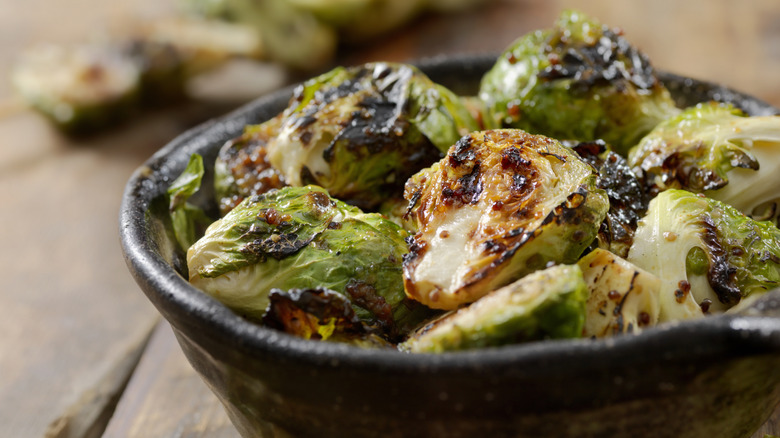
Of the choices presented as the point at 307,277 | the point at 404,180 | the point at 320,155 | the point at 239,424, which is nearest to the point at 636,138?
the point at 404,180

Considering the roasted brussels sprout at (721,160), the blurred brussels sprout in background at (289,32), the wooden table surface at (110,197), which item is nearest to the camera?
the roasted brussels sprout at (721,160)

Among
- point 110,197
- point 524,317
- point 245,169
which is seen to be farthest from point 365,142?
point 110,197

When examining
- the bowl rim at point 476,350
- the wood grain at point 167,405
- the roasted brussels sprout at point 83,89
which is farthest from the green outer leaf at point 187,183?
the roasted brussels sprout at point 83,89

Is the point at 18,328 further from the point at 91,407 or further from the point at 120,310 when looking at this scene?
the point at 91,407

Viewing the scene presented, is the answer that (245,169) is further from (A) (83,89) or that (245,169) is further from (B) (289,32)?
(B) (289,32)

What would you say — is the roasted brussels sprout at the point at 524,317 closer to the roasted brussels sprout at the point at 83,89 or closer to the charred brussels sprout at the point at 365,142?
the charred brussels sprout at the point at 365,142

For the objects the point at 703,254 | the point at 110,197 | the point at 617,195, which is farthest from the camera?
the point at 110,197

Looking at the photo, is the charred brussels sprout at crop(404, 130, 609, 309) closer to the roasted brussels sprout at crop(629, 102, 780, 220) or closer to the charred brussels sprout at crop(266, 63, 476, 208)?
the charred brussels sprout at crop(266, 63, 476, 208)

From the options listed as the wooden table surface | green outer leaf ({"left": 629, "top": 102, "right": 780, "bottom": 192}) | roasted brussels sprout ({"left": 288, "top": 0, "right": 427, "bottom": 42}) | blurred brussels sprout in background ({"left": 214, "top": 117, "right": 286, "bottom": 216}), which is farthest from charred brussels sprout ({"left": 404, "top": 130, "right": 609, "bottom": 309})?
roasted brussels sprout ({"left": 288, "top": 0, "right": 427, "bottom": 42})
